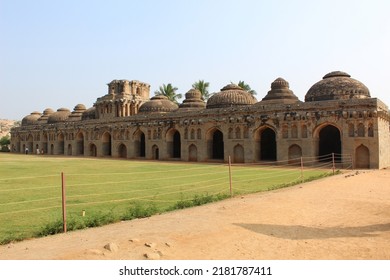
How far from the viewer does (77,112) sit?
5697 centimetres

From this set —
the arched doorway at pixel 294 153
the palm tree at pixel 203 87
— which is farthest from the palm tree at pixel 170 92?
the arched doorway at pixel 294 153

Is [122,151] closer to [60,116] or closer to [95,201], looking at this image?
[60,116]

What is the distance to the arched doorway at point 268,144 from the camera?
3394 cm

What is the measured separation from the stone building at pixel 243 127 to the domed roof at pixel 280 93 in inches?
3.6

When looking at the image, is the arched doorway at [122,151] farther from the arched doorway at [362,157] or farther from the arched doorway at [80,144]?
the arched doorway at [362,157]

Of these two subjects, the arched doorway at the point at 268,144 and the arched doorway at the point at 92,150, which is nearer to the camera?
the arched doorway at the point at 268,144

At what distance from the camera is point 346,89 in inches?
1106

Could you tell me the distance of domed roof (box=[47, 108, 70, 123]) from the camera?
185 feet

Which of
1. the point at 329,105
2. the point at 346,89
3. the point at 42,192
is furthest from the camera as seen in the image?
the point at 346,89

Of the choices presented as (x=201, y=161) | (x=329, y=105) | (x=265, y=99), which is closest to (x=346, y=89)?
(x=329, y=105)

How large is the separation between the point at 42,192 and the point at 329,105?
68.8 ft

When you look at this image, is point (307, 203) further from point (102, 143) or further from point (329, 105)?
point (102, 143)

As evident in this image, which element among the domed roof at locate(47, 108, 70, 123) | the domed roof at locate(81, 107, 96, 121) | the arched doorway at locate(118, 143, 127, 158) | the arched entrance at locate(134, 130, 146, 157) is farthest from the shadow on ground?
the domed roof at locate(47, 108, 70, 123)

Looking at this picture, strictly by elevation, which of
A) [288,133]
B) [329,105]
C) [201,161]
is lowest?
[201,161]
